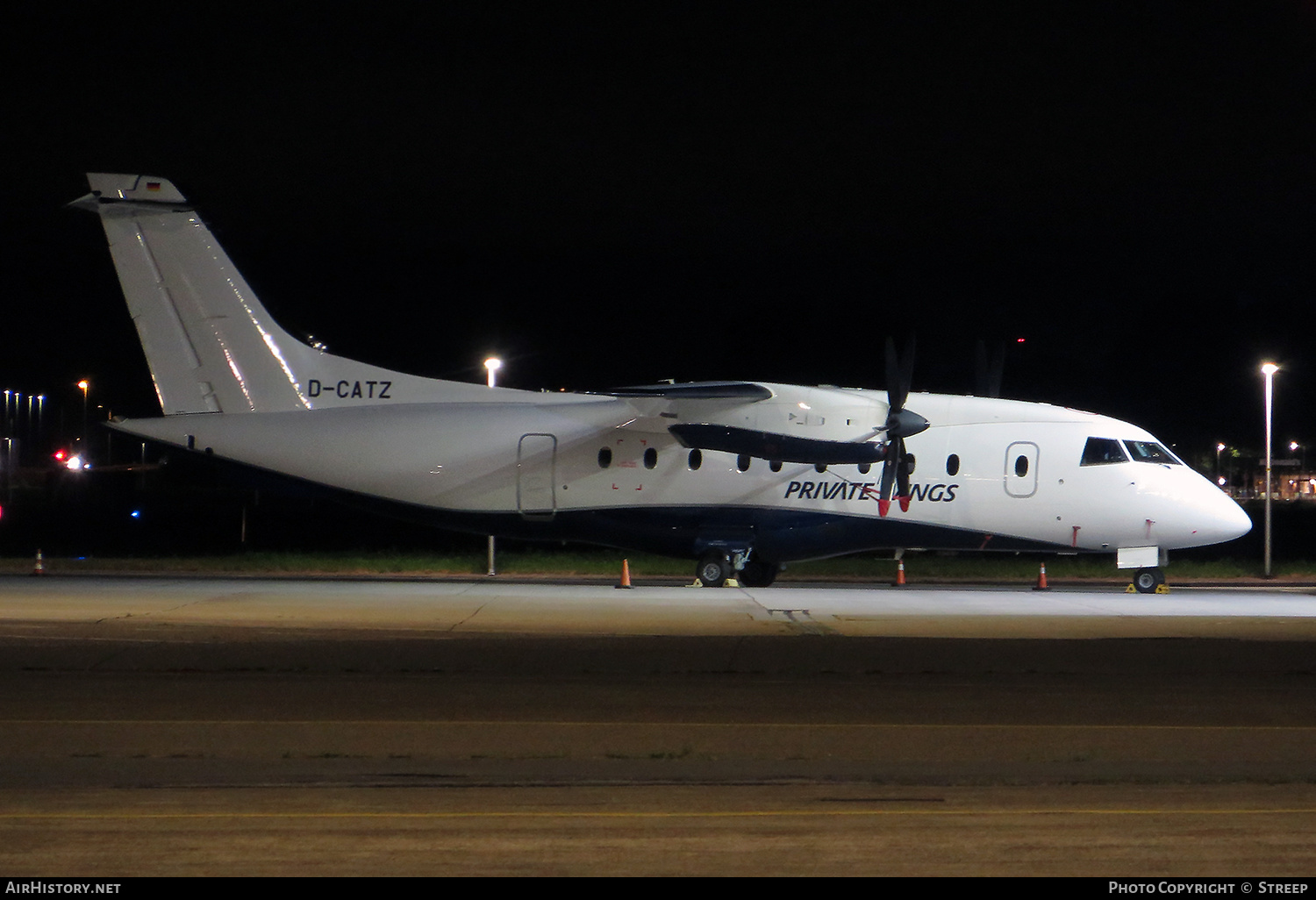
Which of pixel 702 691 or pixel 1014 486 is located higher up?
pixel 1014 486

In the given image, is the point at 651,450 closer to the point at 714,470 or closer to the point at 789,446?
the point at 714,470

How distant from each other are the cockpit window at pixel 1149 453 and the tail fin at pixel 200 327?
1410cm

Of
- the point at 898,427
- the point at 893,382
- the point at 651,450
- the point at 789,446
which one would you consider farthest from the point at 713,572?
the point at 893,382

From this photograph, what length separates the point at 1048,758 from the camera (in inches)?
384

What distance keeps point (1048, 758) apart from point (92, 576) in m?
24.0

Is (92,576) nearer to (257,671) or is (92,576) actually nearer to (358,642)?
(358,642)

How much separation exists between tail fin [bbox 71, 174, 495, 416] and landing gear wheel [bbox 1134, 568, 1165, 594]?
14921mm

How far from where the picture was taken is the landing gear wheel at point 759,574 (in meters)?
27.3

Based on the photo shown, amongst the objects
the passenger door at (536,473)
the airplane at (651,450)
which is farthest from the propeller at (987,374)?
the passenger door at (536,473)

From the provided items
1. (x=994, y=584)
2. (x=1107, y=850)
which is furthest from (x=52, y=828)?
(x=994, y=584)

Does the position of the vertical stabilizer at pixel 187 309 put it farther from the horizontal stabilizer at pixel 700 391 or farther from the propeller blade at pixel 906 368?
the propeller blade at pixel 906 368

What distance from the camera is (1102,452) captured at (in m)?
25.8

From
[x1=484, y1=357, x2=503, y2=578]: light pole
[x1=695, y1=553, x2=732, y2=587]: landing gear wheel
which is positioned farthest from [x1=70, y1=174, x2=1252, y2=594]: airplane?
[x1=484, y1=357, x2=503, y2=578]: light pole

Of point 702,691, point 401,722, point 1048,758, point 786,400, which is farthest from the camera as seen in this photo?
point 786,400
